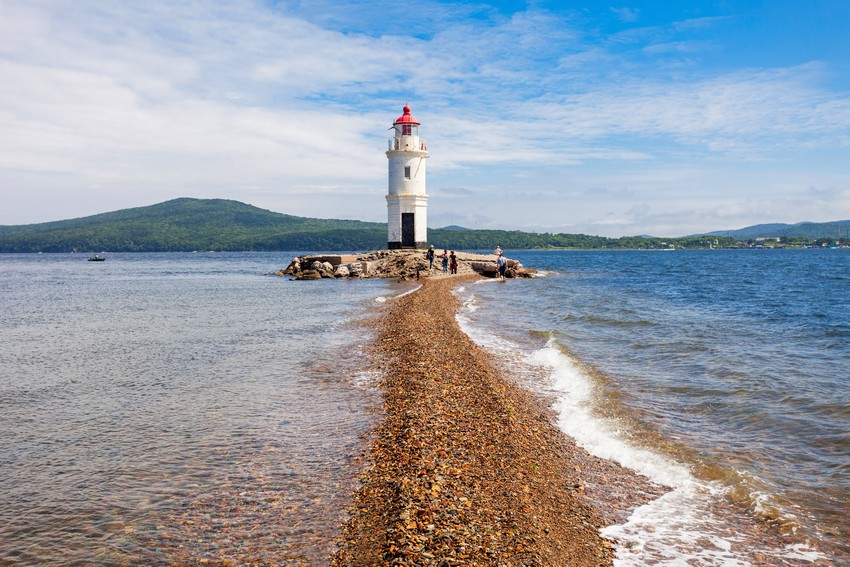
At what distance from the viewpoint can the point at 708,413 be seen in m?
11.5

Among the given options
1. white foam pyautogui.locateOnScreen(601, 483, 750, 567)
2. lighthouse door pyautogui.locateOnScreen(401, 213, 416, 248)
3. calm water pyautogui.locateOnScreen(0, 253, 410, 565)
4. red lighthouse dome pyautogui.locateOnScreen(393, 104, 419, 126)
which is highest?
red lighthouse dome pyautogui.locateOnScreen(393, 104, 419, 126)

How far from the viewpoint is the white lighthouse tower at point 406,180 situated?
53906 mm

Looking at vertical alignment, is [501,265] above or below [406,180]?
below

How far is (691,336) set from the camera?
2084 centimetres

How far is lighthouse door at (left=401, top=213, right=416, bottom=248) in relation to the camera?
55431mm

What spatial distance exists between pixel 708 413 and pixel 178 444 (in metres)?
9.71

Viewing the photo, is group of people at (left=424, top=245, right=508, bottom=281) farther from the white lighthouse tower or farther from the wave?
the wave

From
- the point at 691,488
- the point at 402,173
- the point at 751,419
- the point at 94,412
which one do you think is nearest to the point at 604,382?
the point at 751,419

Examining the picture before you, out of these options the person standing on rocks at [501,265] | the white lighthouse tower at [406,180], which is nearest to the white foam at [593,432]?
the person standing on rocks at [501,265]

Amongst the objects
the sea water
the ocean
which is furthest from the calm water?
the sea water

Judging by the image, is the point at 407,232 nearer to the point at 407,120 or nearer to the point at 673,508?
the point at 407,120

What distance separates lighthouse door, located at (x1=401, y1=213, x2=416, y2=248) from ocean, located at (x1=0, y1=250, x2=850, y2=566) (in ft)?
107

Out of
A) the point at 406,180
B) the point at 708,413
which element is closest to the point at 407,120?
the point at 406,180

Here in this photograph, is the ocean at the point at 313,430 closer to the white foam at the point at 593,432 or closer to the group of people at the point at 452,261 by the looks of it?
the white foam at the point at 593,432
